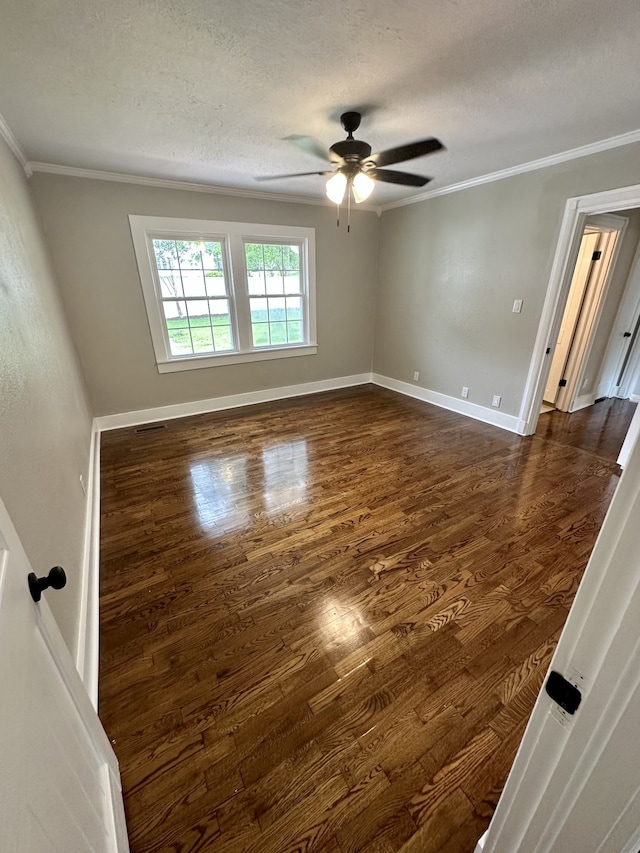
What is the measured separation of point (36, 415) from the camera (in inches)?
58.4

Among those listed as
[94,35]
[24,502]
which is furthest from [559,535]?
[94,35]

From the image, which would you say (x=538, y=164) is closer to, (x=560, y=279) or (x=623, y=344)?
(x=560, y=279)

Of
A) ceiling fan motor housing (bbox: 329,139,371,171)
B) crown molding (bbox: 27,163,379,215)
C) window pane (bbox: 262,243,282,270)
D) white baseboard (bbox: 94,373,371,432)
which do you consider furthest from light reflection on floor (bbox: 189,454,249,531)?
crown molding (bbox: 27,163,379,215)

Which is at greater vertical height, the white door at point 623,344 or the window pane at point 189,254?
the window pane at point 189,254

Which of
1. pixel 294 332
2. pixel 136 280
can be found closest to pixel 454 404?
pixel 294 332

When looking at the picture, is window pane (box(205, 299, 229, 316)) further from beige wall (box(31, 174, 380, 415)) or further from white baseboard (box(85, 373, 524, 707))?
white baseboard (box(85, 373, 524, 707))

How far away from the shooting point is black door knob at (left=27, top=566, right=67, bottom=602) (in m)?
0.70

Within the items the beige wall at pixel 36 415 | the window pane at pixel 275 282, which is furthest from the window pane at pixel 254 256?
the beige wall at pixel 36 415

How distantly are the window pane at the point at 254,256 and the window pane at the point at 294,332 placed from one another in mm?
796

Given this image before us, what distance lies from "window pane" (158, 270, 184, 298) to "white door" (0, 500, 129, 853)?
366cm

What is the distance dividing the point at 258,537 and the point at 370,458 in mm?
1357

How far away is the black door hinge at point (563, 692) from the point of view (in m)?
0.53

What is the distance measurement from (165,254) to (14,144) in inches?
53.3

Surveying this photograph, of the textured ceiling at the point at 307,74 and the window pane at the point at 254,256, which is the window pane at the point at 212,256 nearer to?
the window pane at the point at 254,256
